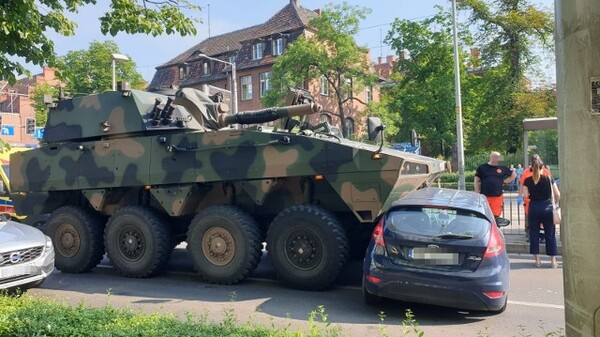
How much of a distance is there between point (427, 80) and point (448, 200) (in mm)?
35105

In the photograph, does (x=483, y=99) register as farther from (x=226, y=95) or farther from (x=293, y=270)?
(x=293, y=270)

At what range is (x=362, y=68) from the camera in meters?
37.7

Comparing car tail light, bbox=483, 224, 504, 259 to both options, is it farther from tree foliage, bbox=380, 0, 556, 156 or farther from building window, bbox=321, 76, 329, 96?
building window, bbox=321, 76, 329, 96

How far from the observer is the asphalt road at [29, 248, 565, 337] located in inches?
229

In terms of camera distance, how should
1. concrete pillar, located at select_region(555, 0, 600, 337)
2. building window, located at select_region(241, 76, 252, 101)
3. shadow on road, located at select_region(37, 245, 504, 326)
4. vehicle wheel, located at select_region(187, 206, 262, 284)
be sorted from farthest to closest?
1. building window, located at select_region(241, 76, 252, 101)
2. vehicle wheel, located at select_region(187, 206, 262, 284)
3. shadow on road, located at select_region(37, 245, 504, 326)
4. concrete pillar, located at select_region(555, 0, 600, 337)

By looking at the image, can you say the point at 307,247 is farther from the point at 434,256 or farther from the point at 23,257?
the point at 23,257

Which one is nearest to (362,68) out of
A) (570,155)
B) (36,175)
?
(36,175)

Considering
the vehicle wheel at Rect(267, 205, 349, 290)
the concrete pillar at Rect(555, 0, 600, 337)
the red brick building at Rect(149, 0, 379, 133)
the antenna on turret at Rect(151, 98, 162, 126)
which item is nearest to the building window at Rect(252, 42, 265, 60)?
the red brick building at Rect(149, 0, 379, 133)

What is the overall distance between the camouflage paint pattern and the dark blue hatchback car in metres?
0.82

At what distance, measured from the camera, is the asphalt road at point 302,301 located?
5.82 metres

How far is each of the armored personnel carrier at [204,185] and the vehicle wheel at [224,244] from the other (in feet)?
0.05

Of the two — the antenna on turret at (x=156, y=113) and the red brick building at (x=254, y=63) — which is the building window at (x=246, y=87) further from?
the antenna on turret at (x=156, y=113)

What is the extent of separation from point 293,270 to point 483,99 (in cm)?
3374

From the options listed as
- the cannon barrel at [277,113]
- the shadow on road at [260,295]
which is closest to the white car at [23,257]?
the shadow on road at [260,295]
